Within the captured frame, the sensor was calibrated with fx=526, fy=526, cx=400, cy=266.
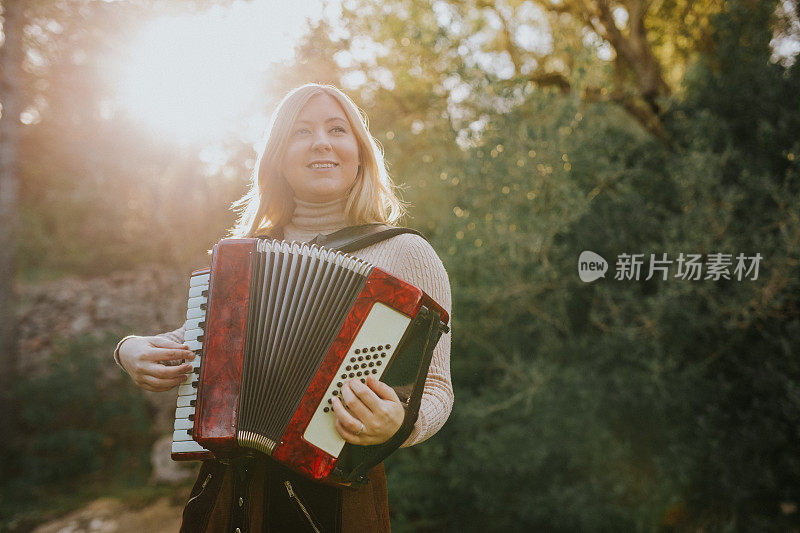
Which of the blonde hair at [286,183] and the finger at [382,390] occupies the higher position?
the blonde hair at [286,183]

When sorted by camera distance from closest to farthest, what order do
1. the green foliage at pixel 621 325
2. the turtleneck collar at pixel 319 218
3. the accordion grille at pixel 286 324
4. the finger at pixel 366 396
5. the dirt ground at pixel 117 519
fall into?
the finger at pixel 366 396 < the accordion grille at pixel 286 324 < the turtleneck collar at pixel 319 218 < the green foliage at pixel 621 325 < the dirt ground at pixel 117 519

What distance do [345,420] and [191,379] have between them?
47 centimetres

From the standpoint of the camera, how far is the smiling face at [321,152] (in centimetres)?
163

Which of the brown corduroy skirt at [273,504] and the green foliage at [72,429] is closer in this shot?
the brown corduroy skirt at [273,504]

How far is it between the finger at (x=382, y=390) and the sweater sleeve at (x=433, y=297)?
0.63 ft

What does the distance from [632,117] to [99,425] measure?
20.9ft

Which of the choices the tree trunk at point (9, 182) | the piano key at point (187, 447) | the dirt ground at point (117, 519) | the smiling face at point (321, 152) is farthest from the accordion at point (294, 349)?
the tree trunk at point (9, 182)

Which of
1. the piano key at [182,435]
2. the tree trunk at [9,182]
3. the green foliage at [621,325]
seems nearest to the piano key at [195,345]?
the piano key at [182,435]

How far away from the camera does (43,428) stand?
5395 mm

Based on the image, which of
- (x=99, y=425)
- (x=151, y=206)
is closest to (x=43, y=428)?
(x=99, y=425)

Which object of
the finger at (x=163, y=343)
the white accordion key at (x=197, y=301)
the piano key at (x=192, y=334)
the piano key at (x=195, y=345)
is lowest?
the finger at (x=163, y=343)

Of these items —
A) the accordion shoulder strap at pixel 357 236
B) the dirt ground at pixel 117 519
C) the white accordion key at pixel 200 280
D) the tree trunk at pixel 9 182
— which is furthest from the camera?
the tree trunk at pixel 9 182

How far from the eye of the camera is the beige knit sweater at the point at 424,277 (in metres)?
1.46

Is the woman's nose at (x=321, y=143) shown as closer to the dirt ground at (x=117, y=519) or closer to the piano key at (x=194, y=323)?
the piano key at (x=194, y=323)
